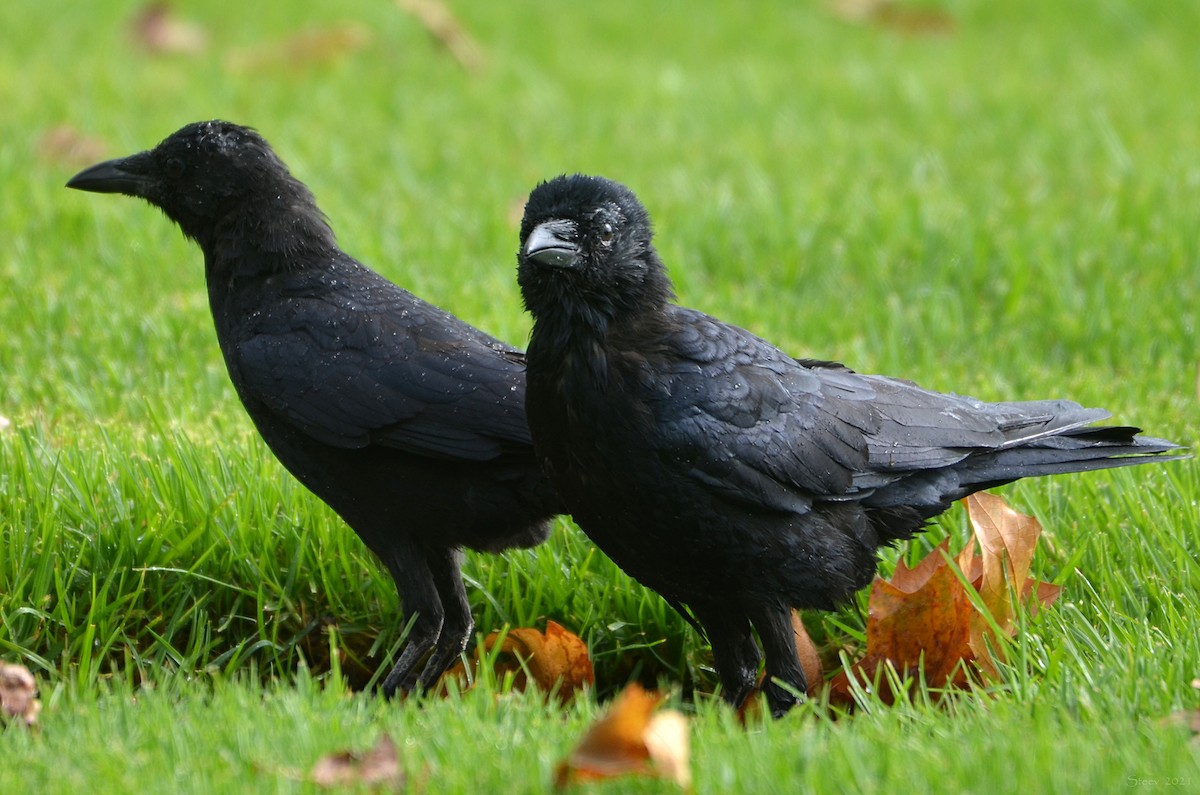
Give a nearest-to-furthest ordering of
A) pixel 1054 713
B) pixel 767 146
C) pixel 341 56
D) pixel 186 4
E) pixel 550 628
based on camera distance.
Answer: pixel 1054 713 → pixel 550 628 → pixel 767 146 → pixel 341 56 → pixel 186 4

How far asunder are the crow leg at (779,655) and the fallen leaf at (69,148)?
16.7 feet

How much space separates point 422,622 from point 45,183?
4.23 meters

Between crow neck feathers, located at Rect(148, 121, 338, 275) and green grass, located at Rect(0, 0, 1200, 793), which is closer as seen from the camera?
green grass, located at Rect(0, 0, 1200, 793)

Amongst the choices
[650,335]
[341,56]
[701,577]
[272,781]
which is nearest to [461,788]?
[272,781]

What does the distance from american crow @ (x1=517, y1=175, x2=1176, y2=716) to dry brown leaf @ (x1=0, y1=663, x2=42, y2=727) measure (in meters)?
1.31

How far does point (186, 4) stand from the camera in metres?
10.5

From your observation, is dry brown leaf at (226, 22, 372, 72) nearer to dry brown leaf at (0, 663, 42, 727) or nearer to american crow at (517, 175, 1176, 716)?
american crow at (517, 175, 1176, 716)

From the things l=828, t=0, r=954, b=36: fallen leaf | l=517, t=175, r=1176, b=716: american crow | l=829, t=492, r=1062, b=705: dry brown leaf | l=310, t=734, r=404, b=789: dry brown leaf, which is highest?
l=828, t=0, r=954, b=36: fallen leaf

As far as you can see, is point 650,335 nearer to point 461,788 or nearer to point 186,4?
point 461,788

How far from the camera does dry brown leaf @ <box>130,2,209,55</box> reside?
9.48m

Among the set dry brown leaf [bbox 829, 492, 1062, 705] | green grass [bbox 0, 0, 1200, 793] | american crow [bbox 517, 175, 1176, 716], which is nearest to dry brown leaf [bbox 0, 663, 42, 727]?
green grass [bbox 0, 0, 1200, 793]

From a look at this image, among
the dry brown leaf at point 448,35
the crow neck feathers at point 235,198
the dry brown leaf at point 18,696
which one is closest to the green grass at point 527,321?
the dry brown leaf at point 18,696

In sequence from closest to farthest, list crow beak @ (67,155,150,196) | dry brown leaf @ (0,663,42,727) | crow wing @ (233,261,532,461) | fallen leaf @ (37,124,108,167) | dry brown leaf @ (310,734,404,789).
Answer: dry brown leaf @ (310,734,404,789) → dry brown leaf @ (0,663,42,727) → crow wing @ (233,261,532,461) → crow beak @ (67,155,150,196) → fallen leaf @ (37,124,108,167)

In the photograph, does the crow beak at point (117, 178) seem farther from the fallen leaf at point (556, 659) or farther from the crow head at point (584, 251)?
the fallen leaf at point (556, 659)
